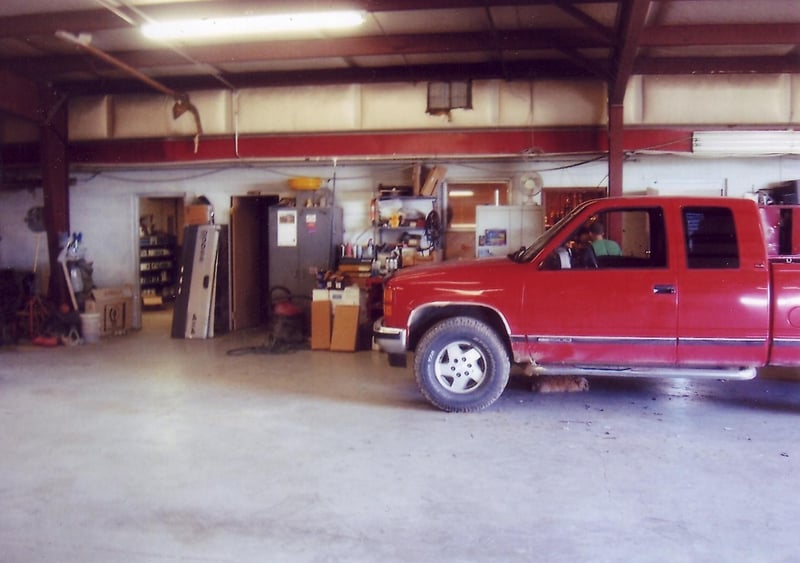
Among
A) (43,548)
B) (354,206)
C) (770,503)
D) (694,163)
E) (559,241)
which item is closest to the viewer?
(43,548)

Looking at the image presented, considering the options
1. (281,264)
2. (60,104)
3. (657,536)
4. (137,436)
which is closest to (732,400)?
(657,536)

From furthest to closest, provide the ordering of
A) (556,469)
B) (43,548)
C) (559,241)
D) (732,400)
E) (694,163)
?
(694,163) → (732,400) → (559,241) → (556,469) → (43,548)

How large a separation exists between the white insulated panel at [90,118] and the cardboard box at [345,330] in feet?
17.4

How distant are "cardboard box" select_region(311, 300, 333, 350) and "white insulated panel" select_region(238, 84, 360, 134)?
9.70 ft

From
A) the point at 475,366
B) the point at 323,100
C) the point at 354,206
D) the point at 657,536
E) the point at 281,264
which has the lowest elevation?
the point at 657,536

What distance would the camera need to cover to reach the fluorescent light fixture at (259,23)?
700 centimetres

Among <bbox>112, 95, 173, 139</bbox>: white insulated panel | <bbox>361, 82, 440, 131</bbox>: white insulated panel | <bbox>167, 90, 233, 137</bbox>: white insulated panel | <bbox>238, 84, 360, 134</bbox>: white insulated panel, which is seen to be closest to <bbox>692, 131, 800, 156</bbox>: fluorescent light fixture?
<bbox>361, 82, 440, 131</bbox>: white insulated panel

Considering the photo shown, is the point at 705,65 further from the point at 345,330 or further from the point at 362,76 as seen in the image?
the point at 345,330

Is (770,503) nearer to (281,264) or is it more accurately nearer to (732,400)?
(732,400)

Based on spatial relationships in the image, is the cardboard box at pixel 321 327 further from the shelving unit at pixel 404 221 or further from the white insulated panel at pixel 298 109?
the white insulated panel at pixel 298 109

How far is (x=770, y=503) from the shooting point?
12.9ft

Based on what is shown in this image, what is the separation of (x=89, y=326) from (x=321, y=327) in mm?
3675

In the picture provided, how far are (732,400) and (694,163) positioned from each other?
187 inches

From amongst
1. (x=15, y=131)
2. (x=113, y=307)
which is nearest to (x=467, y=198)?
(x=113, y=307)
